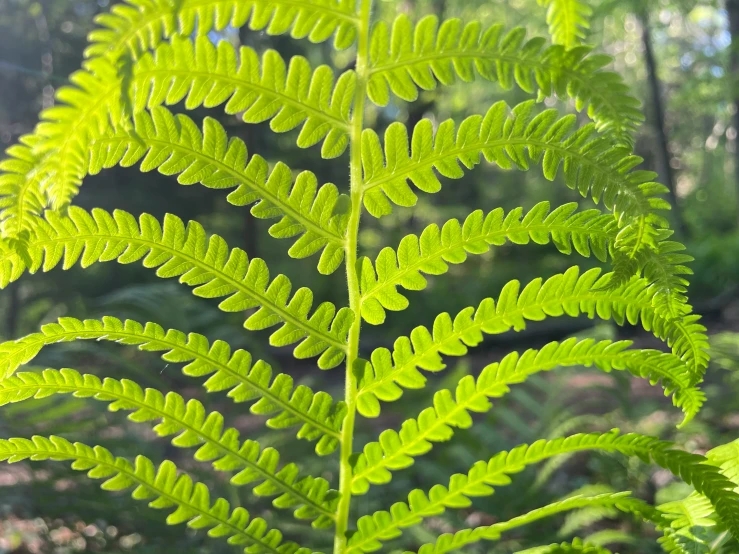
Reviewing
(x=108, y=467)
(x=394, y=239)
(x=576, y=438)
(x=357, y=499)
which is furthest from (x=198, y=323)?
(x=394, y=239)

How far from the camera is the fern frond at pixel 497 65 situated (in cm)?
47

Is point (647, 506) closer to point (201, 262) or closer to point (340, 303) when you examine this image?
point (201, 262)

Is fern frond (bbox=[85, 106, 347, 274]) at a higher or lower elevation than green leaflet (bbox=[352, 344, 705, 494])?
higher

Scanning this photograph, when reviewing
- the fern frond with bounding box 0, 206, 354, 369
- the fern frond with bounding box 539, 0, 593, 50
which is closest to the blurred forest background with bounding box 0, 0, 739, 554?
the fern frond with bounding box 539, 0, 593, 50

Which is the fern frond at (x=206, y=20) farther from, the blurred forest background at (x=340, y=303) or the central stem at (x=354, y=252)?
the blurred forest background at (x=340, y=303)

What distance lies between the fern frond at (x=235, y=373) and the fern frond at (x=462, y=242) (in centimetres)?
10

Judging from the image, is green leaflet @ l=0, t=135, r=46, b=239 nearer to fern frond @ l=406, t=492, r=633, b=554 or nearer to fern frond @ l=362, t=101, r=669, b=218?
fern frond @ l=362, t=101, r=669, b=218

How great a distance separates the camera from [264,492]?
1.81 ft

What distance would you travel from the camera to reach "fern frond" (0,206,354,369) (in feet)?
1.71

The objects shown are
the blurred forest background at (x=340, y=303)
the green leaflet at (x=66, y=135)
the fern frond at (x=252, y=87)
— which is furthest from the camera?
the blurred forest background at (x=340, y=303)

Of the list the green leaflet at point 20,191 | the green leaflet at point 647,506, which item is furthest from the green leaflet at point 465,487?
the green leaflet at point 20,191

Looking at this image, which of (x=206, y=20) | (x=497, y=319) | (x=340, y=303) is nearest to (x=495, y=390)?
(x=497, y=319)

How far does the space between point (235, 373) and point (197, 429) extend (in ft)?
0.21

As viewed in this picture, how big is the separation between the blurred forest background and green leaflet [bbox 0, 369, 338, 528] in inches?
20.6
